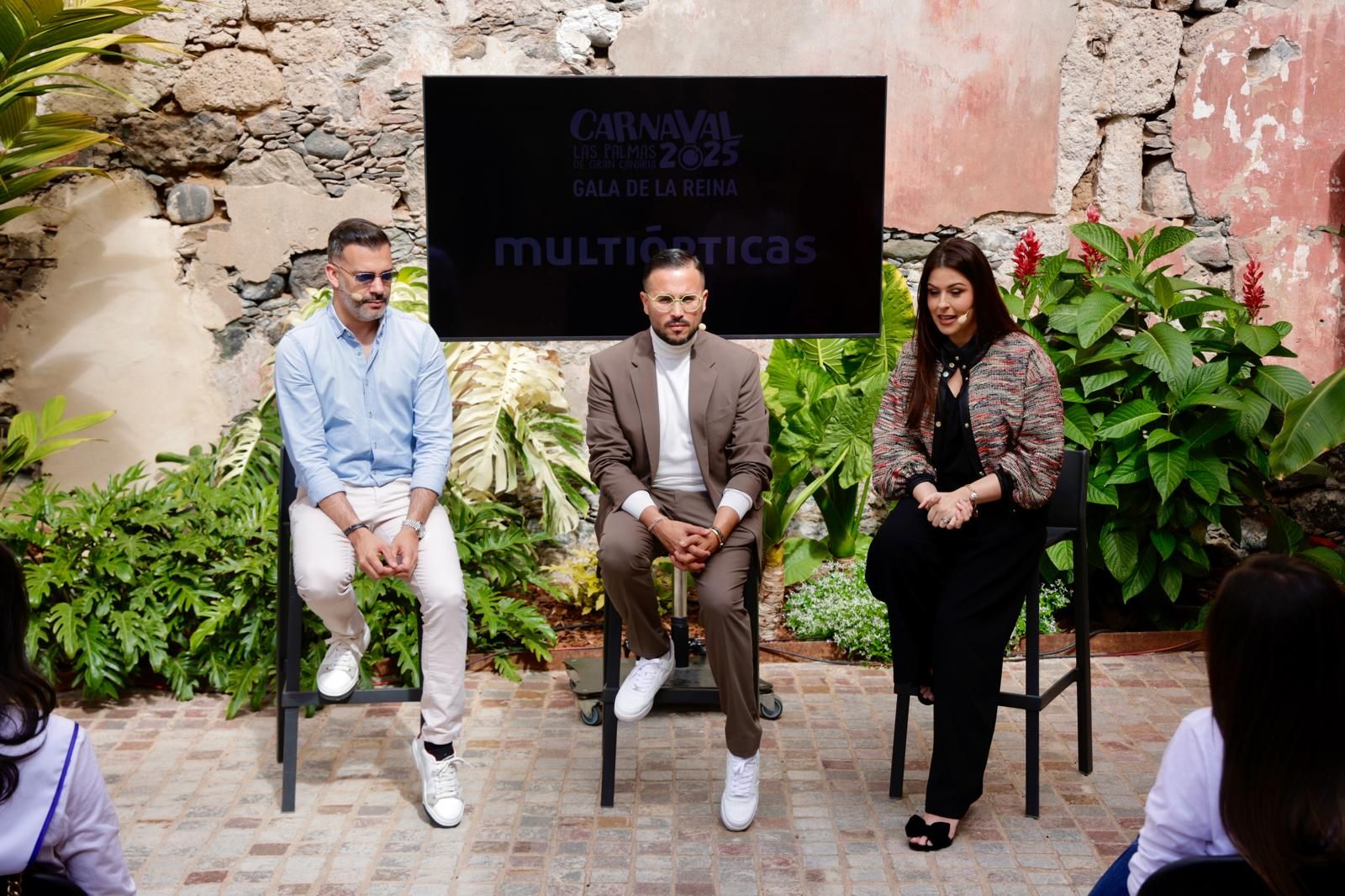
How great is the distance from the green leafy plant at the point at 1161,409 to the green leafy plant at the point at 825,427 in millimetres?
555

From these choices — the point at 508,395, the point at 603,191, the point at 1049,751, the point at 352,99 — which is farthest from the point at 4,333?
the point at 1049,751

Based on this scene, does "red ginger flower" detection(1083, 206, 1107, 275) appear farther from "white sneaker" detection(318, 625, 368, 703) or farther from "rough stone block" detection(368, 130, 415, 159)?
"white sneaker" detection(318, 625, 368, 703)

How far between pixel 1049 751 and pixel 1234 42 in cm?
345

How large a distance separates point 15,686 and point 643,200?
9.43 feet

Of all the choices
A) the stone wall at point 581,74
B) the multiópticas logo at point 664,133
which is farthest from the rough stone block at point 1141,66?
the multiópticas logo at point 664,133

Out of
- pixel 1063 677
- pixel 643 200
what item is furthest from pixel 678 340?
pixel 1063 677

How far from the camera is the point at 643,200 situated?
171 inches

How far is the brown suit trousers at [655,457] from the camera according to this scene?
3.62 m

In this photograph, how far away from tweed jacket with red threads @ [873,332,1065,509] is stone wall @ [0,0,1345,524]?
235 cm

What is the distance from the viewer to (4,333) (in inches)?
213

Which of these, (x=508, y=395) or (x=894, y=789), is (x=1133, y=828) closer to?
(x=894, y=789)

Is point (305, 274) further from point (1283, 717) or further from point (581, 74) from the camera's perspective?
point (1283, 717)

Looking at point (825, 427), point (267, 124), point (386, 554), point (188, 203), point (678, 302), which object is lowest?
point (386, 554)

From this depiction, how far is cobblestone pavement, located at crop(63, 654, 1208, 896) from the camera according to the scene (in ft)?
10.6
